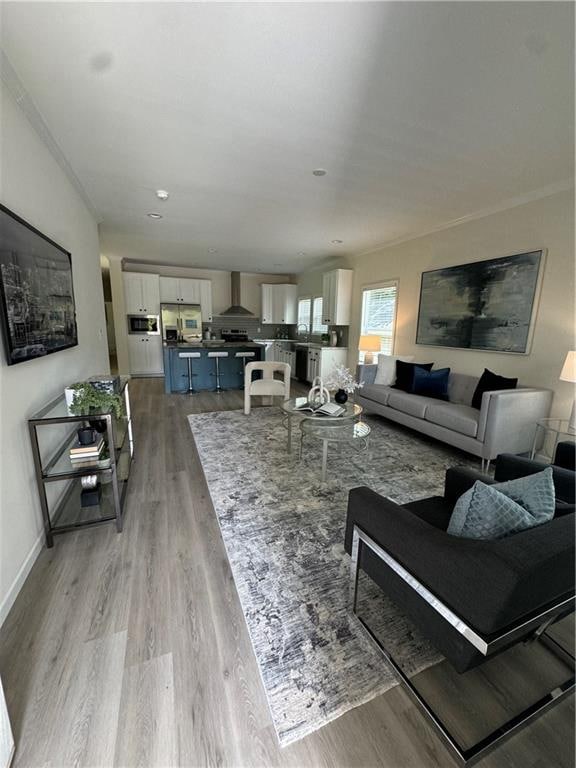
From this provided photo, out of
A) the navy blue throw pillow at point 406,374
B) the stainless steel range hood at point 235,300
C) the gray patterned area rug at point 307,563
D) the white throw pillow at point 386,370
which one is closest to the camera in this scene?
the gray patterned area rug at point 307,563

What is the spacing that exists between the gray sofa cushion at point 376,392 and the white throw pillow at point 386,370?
11 cm

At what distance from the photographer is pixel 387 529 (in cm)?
122

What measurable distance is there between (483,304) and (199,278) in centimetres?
635

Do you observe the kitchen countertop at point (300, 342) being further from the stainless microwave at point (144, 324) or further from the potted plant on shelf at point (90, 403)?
the potted plant on shelf at point (90, 403)

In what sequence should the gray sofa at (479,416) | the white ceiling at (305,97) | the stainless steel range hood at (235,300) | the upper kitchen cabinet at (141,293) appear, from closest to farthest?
the white ceiling at (305,97), the gray sofa at (479,416), the upper kitchen cabinet at (141,293), the stainless steel range hood at (235,300)

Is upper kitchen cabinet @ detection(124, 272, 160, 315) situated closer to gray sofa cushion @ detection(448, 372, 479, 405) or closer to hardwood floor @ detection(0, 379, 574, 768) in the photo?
hardwood floor @ detection(0, 379, 574, 768)

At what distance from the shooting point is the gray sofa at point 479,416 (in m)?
2.79

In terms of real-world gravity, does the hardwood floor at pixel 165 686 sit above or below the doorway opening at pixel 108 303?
below

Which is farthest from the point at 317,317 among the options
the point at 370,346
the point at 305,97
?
the point at 305,97

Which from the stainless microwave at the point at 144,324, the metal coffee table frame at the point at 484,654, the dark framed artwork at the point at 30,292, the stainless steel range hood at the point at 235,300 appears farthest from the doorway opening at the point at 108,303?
the metal coffee table frame at the point at 484,654

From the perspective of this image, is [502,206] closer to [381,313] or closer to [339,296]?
[381,313]

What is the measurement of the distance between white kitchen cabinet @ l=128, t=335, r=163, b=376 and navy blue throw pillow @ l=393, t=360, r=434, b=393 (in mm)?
5578

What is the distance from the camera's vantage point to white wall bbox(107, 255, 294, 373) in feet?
21.8

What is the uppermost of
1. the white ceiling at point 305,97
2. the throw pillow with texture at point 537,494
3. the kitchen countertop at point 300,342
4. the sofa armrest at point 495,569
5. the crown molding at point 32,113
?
the white ceiling at point 305,97
